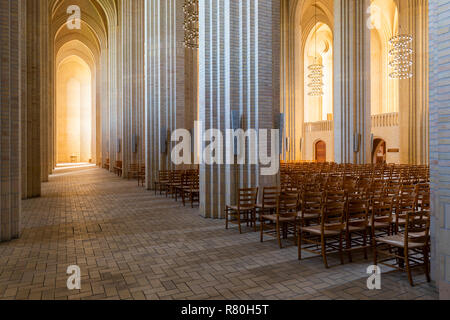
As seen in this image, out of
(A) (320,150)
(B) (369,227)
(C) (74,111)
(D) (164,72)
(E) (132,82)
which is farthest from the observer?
(C) (74,111)

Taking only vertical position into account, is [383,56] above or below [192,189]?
above

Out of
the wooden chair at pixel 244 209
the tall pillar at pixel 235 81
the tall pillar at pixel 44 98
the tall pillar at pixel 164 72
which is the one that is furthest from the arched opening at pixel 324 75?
the wooden chair at pixel 244 209

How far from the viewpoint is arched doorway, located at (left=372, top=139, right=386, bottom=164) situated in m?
27.2

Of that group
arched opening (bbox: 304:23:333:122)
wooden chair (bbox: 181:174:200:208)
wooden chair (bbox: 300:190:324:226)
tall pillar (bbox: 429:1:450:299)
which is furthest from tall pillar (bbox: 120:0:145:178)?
arched opening (bbox: 304:23:333:122)

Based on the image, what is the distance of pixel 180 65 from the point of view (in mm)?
15477

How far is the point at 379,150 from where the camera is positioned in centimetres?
2798

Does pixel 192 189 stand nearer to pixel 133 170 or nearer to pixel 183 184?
pixel 183 184

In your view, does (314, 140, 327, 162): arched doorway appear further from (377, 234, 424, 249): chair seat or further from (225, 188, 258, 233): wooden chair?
(377, 234, 424, 249): chair seat

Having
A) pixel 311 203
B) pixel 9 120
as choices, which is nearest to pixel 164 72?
pixel 9 120

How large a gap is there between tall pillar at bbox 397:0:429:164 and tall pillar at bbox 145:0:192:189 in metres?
15.2

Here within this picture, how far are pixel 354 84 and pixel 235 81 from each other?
491 inches

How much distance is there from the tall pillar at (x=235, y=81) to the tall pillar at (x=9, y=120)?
4.22 m
